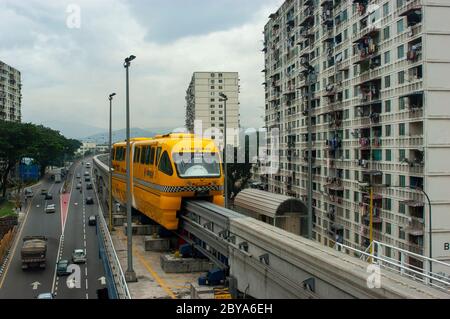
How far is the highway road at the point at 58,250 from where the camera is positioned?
119 feet

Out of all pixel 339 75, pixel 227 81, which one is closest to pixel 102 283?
pixel 339 75

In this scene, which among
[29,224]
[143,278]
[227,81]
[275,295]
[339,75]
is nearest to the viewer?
[275,295]

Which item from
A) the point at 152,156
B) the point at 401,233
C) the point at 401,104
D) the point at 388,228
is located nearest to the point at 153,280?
the point at 152,156

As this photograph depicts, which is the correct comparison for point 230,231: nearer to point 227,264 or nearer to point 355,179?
point 227,264

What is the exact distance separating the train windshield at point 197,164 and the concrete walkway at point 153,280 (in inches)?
173

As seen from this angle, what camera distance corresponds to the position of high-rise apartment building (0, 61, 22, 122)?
124312 millimetres

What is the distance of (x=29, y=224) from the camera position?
62.2 metres

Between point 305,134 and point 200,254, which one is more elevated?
point 305,134

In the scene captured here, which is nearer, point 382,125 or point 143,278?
point 143,278

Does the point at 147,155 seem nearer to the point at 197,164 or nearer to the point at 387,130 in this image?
the point at 197,164

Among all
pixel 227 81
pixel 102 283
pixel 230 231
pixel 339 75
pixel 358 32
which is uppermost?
pixel 227 81

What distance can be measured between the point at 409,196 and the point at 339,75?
15.3 meters

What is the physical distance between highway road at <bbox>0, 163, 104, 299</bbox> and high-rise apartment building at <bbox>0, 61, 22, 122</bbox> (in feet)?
161

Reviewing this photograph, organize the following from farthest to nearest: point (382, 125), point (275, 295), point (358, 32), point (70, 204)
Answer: point (70, 204), point (358, 32), point (382, 125), point (275, 295)
